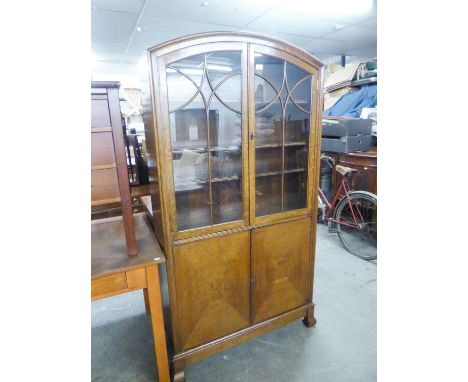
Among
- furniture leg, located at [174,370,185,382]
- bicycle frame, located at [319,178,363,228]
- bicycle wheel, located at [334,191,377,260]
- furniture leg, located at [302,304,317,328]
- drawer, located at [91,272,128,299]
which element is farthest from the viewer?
bicycle frame, located at [319,178,363,228]

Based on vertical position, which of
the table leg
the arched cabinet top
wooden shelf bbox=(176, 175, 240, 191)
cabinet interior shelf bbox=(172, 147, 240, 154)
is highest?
the arched cabinet top

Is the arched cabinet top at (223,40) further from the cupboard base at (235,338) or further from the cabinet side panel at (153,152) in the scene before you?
the cupboard base at (235,338)

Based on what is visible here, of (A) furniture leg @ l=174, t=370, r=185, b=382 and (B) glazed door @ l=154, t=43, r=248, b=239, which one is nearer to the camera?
(B) glazed door @ l=154, t=43, r=248, b=239

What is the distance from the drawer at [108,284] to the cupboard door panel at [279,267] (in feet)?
2.12

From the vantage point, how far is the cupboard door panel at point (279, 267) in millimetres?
1515

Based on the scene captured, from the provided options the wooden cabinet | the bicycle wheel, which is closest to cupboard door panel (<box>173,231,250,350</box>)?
the wooden cabinet

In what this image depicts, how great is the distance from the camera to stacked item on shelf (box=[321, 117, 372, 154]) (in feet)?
9.42

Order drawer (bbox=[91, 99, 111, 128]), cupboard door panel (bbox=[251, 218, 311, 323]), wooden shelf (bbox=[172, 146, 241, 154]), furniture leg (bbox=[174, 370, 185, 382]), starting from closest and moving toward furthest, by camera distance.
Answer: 1. drawer (bbox=[91, 99, 111, 128])
2. wooden shelf (bbox=[172, 146, 241, 154])
3. furniture leg (bbox=[174, 370, 185, 382])
4. cupboard door panel (bbox=[251, 218, 311, 323])

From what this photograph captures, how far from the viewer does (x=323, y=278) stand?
7.67 ft

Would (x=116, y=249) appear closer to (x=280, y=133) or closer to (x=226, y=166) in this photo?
(x=226, y=166)

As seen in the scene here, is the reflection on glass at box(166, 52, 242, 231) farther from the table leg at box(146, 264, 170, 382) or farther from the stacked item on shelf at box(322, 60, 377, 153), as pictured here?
the stacked item on shelf at box(322, 60, 377, 153)

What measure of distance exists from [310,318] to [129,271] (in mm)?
1195

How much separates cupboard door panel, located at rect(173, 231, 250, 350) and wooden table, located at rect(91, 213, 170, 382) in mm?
108
